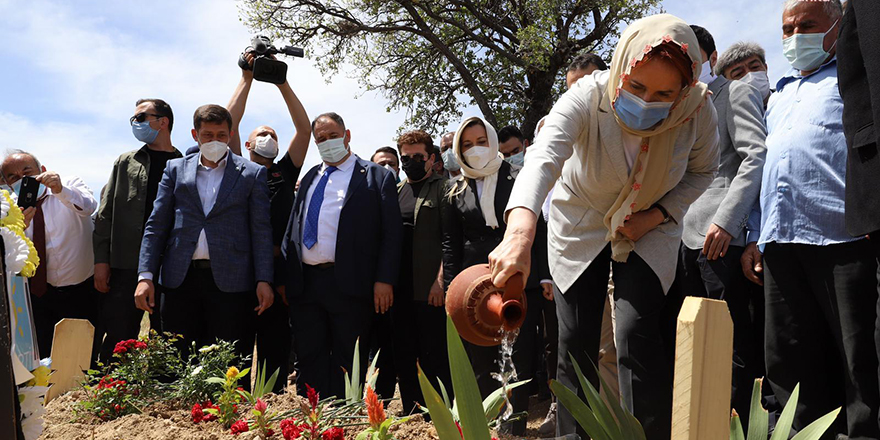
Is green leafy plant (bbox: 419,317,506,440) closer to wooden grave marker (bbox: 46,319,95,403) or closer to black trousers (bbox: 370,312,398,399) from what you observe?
wooden grave marker (bbox: 46,319,95,403)

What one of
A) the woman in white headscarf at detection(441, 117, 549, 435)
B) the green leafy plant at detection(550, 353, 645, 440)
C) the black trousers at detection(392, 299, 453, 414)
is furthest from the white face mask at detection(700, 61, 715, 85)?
the green leafy plant at detection(550, 353, 645, 440)

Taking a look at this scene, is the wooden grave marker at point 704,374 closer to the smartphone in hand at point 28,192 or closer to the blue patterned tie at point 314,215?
the blue patterned tie at point 314,215

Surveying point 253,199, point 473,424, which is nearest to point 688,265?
point 473,424

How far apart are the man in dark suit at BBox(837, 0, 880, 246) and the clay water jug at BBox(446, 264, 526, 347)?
1098 mm

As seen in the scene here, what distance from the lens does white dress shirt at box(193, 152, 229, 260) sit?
4.61m

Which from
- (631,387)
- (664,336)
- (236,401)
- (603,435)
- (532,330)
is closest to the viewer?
(603,435)

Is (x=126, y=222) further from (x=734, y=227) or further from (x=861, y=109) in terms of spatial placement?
(x=861, y=109)

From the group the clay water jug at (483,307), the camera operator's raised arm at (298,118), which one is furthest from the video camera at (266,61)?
the clay water jug at (483,307)

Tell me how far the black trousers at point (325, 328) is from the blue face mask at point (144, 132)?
1842mm

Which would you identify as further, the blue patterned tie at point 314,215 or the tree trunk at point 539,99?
the tree trunk at point 539,99

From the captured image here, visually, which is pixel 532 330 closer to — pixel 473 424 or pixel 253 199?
pixel 253 199

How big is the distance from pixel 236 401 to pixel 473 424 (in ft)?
6.69

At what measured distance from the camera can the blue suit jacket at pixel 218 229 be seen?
457 centimetres

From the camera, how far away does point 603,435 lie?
2.01 meters
